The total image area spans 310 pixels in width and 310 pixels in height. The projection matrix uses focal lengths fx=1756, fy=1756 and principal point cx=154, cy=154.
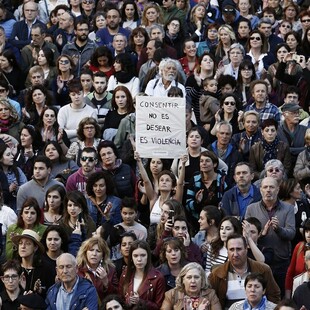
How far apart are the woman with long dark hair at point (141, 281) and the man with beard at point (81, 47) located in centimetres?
727

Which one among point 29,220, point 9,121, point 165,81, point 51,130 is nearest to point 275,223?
point 29,220

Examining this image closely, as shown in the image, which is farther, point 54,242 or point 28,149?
point 28,149

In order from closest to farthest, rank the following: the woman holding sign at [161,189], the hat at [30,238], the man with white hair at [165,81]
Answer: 1. the hat at [30,238]
2. the woman holding sign at [161,189]
3. the man with white hair at [165,81]

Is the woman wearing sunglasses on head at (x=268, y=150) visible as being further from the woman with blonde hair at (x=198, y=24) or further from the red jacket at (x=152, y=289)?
the woman with blonde hair at (x=198, y=24)

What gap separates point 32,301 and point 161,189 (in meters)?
2.93

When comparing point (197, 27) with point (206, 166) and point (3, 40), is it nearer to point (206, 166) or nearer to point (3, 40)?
point (3, 40)

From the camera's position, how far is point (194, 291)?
704 inches

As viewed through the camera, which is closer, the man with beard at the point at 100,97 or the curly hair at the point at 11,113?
the curly hair at the point at 11,113

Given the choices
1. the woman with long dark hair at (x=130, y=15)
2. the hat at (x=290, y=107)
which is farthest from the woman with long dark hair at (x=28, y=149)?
the woman with long dark hair at (x=130, y=15)

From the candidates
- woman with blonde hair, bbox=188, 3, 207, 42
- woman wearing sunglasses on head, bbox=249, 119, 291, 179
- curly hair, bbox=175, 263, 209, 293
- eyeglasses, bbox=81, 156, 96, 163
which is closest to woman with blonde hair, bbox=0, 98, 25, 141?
eyeglasses, bbox=81, 156, 96, 163

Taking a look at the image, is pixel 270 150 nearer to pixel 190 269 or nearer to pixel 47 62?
pixel 190 269

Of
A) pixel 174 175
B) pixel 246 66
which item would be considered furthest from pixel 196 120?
pixel 174 175

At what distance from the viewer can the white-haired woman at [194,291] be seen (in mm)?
17837

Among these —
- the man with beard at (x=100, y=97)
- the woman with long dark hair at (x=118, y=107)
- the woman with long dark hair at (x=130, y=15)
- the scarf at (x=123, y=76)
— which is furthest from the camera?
the woman with long dark hair at (x=130, y=15)
